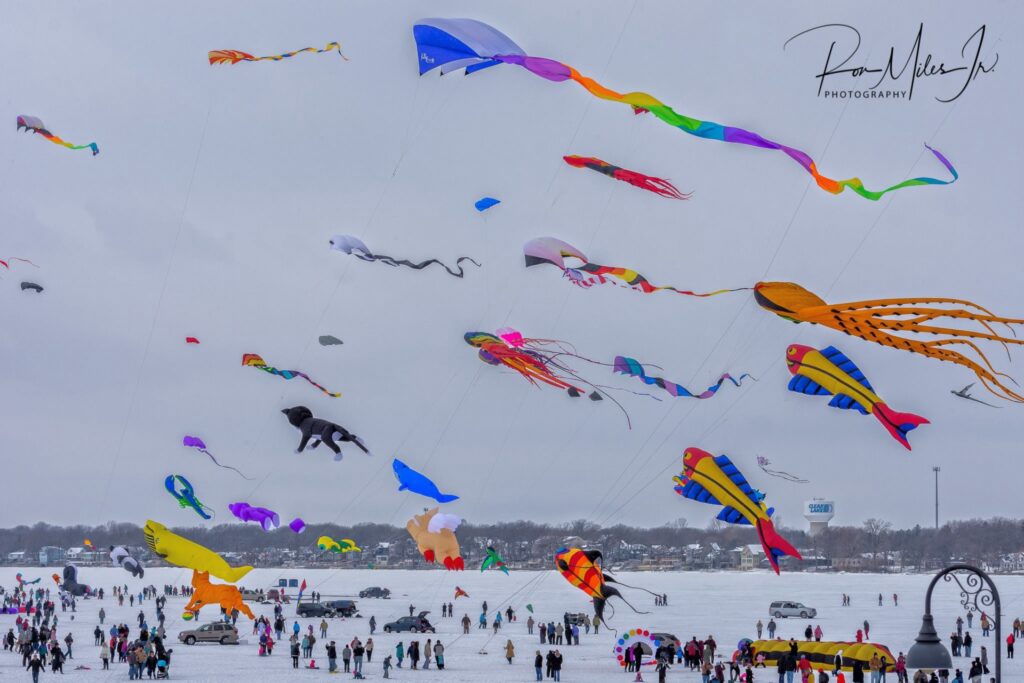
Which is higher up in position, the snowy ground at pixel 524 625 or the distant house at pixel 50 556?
the snowy ground at pixel 524 625

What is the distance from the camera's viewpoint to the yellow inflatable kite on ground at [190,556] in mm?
31188

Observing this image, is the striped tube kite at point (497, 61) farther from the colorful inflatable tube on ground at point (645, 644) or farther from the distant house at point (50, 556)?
the distant house at point (50, 556)

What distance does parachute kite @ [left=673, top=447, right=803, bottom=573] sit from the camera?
27.2m

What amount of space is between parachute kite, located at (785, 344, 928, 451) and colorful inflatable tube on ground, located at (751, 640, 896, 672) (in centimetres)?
855

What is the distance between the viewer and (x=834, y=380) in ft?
79.8

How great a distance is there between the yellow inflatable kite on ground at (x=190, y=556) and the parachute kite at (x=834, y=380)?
45.7ft

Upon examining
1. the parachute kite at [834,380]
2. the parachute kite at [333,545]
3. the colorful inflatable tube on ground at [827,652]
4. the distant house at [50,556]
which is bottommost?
the distant house at [50,556]

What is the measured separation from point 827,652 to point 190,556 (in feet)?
Answer: 49.9

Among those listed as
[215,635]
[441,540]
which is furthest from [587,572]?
[215,635]

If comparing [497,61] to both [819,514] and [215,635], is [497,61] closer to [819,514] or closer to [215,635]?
[215,635]

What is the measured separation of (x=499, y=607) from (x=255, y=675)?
100 feet

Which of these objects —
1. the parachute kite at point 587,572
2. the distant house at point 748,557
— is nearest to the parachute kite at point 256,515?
the parachute kite at point 587,572

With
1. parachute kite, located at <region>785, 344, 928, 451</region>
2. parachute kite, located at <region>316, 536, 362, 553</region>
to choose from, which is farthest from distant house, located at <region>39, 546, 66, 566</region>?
parachute kite, located at <region>785, 344, 928, 451</region>

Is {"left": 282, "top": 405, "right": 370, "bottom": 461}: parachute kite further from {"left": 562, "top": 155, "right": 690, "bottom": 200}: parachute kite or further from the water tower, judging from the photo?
A: the water tower
